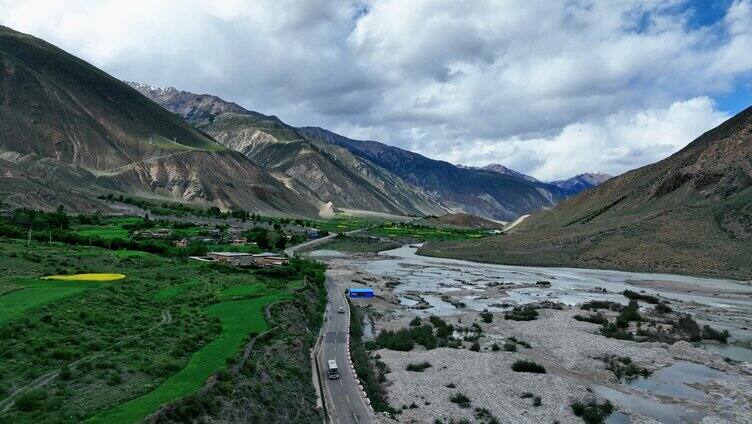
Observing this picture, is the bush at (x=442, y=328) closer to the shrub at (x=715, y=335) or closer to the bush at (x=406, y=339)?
the bush at (x=406, y=339)

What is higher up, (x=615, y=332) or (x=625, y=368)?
(x=615, y=332)

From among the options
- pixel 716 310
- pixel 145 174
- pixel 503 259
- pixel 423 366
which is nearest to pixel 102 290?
pixel 423 366

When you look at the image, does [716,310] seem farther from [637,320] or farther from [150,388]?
[150,388]

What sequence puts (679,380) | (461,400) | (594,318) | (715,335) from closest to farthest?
(461,400), (679,380), (715,335), (594,318)

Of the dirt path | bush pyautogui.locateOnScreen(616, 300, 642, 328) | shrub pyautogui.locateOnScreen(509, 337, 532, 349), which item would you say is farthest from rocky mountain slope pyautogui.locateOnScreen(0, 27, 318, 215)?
bush pyautogui.locateOnScreen(616, 300, 642, 328)

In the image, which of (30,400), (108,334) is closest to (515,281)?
(108,334)

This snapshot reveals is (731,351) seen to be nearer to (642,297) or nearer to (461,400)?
(642,297)
